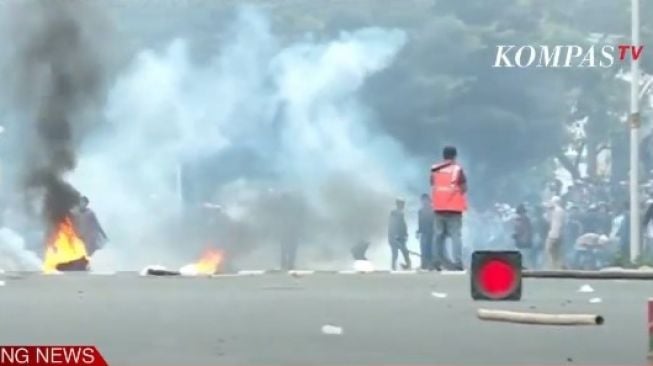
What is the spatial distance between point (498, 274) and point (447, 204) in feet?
13.9

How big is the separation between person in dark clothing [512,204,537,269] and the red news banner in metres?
5.51

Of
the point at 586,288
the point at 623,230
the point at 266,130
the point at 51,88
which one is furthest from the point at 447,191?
the point at 586,288

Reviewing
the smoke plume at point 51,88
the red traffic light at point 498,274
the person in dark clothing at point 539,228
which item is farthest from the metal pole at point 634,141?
the red traffic light at point 498,274

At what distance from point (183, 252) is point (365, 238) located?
1.05 m

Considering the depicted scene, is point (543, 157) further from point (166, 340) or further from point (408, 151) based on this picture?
point (166, 340)

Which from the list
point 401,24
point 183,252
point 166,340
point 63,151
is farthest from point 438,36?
point 166,340

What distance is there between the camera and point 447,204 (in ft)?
27.3

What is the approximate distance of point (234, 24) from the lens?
373 inches

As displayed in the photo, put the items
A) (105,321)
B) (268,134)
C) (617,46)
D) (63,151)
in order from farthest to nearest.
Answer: (268,134)
(617,46)
(63,151)
(105,321)

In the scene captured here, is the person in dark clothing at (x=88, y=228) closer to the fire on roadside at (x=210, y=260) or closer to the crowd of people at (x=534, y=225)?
the fire on roadside at (x=210, y=260)

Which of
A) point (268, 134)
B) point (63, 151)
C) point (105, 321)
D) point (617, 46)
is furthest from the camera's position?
point (268, 134)

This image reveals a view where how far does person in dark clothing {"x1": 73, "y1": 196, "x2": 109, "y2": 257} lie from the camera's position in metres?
7.97

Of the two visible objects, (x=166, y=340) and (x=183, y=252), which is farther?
(x=183, y=252)

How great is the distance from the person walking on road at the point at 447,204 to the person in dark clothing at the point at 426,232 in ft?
0.25
